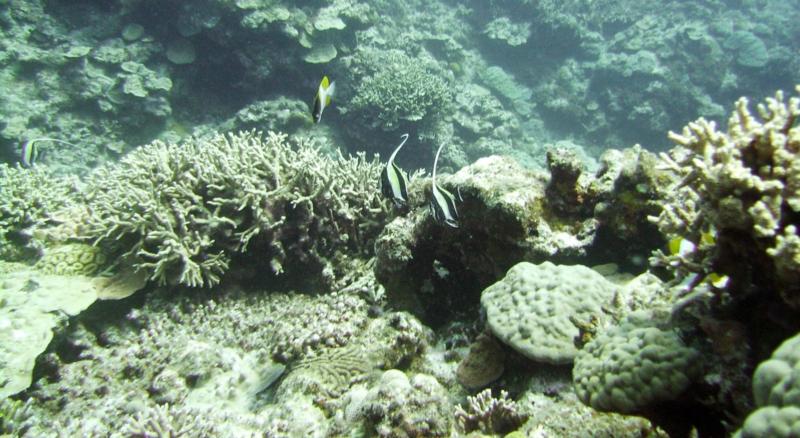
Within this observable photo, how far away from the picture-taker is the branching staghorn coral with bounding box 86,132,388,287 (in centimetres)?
416

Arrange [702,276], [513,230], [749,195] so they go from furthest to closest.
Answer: [513,230] → [702,276] → [749,195]

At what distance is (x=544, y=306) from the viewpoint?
2.78 m

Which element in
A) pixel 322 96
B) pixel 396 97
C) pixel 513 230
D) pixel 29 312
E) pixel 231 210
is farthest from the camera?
pixel 396 97

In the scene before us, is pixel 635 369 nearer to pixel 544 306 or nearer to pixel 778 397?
pixel 778 397

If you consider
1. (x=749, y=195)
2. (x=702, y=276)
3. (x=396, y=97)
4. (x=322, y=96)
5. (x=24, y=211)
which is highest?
(x=749, y=195)

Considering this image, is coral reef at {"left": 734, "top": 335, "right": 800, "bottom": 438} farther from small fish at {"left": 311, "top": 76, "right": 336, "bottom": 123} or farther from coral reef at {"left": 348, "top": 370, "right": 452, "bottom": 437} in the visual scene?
small fish at {"left": 311, "top": 76, "right": 336, "bottom": 123}

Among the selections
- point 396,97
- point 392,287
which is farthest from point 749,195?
point 396,97

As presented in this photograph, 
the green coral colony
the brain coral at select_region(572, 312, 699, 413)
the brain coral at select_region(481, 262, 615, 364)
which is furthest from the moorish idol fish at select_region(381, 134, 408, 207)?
the brain coral at select_region(572, 312, 699, 413)

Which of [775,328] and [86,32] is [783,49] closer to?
[775,328]

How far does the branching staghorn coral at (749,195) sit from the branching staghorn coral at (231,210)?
3.07 meters

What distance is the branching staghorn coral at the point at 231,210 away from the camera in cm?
416

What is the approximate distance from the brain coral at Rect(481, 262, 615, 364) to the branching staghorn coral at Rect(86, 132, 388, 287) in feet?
6.51

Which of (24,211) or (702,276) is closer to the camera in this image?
(702,276)

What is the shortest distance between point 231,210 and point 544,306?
10.4 ft
